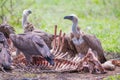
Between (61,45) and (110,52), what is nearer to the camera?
(61,45)

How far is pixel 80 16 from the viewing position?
16.8m

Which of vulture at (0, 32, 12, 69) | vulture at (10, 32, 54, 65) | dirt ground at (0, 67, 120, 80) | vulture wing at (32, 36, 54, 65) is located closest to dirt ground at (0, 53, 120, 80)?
dirt ground at (0, 67, 120, 80)

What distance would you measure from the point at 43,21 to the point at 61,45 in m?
5.64

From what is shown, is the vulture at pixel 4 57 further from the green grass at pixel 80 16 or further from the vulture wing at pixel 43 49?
the green grass at pixel 80 16

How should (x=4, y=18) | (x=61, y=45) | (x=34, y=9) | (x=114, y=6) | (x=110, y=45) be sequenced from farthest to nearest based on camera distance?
(x=114, y=6), (x=34, y=9), (x=4, y=18), (x=110, y=45), (x=61, y=45)

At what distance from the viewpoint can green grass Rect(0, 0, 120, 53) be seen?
1374cm

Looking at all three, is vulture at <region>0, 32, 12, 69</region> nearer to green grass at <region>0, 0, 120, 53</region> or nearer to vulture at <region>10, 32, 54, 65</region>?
vulture at <region>10, 32, 54, 65</region>

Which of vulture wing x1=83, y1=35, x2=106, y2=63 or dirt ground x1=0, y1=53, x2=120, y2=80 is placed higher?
vulture wing x1=83, y1=35, x2=106, y2=63

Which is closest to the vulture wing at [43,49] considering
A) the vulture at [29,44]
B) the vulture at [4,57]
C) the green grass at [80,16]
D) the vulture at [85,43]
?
the vulture at [29,44]

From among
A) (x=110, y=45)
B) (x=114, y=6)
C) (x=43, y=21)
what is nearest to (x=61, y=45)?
(x=110, y=45)

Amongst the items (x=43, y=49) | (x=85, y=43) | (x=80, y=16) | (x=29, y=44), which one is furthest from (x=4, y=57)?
(x=80, y=16)

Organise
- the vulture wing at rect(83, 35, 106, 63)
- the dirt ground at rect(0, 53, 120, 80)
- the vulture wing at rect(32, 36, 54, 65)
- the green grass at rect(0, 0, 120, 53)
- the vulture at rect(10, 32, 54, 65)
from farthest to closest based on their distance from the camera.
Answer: the green grass at rect(0, 0, 120, 53)
the vulture wing at rect(83, 35, 106, 63)
the vulture at rect(10, 32, 54, 65)
the vulture wing at rect(32, 36, 54, 65)
the dirt ground at rect(0, 53, 120, 80)

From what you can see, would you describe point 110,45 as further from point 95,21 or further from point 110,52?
point 95,21

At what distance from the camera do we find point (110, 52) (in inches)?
439
